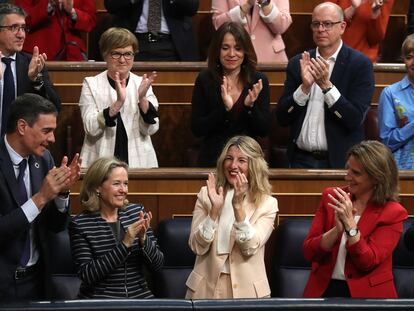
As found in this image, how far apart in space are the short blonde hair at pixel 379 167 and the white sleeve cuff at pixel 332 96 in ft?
2.86

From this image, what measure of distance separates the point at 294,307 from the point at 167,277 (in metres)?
1.28

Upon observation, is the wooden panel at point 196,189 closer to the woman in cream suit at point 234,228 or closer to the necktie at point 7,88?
the woman in cream suit at point 234,228

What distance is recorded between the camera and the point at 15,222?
10.6ft

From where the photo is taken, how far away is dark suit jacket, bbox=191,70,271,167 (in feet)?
14.6

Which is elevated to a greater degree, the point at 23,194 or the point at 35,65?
the point at 35,65

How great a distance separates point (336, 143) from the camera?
4.48 metres

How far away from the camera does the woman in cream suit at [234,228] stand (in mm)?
3623

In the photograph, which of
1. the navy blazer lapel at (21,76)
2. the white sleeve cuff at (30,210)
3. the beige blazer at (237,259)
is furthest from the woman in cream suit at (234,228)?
the navy blazer lapel at (21,76)

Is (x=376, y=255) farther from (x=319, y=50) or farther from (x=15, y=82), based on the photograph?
(x=15, y=82)


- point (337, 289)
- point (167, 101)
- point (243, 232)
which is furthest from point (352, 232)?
point (167, 101)

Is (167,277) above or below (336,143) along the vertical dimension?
below

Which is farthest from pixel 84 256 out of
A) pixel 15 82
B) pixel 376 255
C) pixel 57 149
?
pixel 57 149

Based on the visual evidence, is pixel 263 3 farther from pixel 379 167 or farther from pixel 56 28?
pixel 379 167

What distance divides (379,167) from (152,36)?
2.11m
